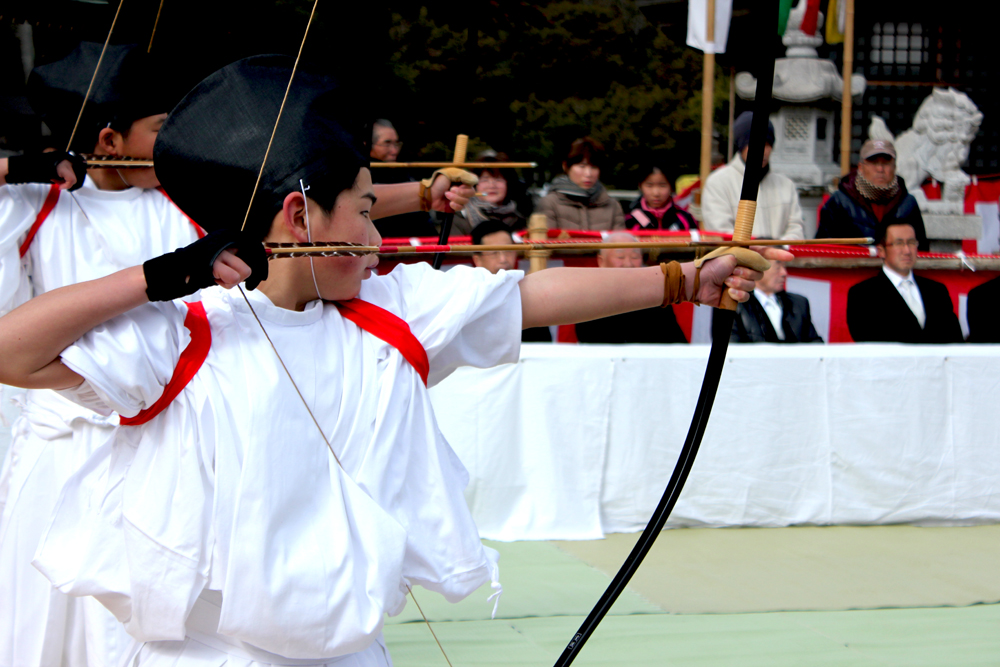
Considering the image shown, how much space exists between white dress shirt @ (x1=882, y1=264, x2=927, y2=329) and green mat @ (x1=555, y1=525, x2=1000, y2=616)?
4.26 feet

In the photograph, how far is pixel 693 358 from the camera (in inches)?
173

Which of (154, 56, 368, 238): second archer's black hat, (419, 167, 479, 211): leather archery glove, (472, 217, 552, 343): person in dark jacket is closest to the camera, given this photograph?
(154, 56, 368, 238): second archer's black hat

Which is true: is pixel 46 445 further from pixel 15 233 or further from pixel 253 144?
pixel 253 144

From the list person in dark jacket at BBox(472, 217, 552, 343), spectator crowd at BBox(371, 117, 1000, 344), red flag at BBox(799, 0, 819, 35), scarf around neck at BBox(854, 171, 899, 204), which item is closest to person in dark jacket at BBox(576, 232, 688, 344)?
spectator crowd at BBox(371, 117, 1000, 344)

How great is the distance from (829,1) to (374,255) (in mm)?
8730

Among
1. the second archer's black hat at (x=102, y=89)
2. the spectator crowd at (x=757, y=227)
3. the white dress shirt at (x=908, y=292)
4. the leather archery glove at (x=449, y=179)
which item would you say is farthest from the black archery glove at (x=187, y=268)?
the white dress shirt at (x=908, y=292)

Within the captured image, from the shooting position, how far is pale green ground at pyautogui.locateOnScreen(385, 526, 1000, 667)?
322 cm

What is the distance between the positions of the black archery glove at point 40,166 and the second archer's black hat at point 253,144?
879 mm

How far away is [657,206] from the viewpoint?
6168 millimetres

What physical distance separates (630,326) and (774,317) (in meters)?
0.80

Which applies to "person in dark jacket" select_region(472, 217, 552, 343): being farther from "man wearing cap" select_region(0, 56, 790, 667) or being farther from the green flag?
the green flag

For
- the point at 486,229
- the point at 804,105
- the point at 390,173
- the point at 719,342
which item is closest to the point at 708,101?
the point at 804,105

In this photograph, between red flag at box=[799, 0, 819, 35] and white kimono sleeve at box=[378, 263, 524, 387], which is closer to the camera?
white kimono sleeve at box=[378, 263, 524, 387]

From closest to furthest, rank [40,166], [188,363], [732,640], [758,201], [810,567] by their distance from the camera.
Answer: [188,363] → [40,166] → [732,640] → [810,567] → [758,201]
